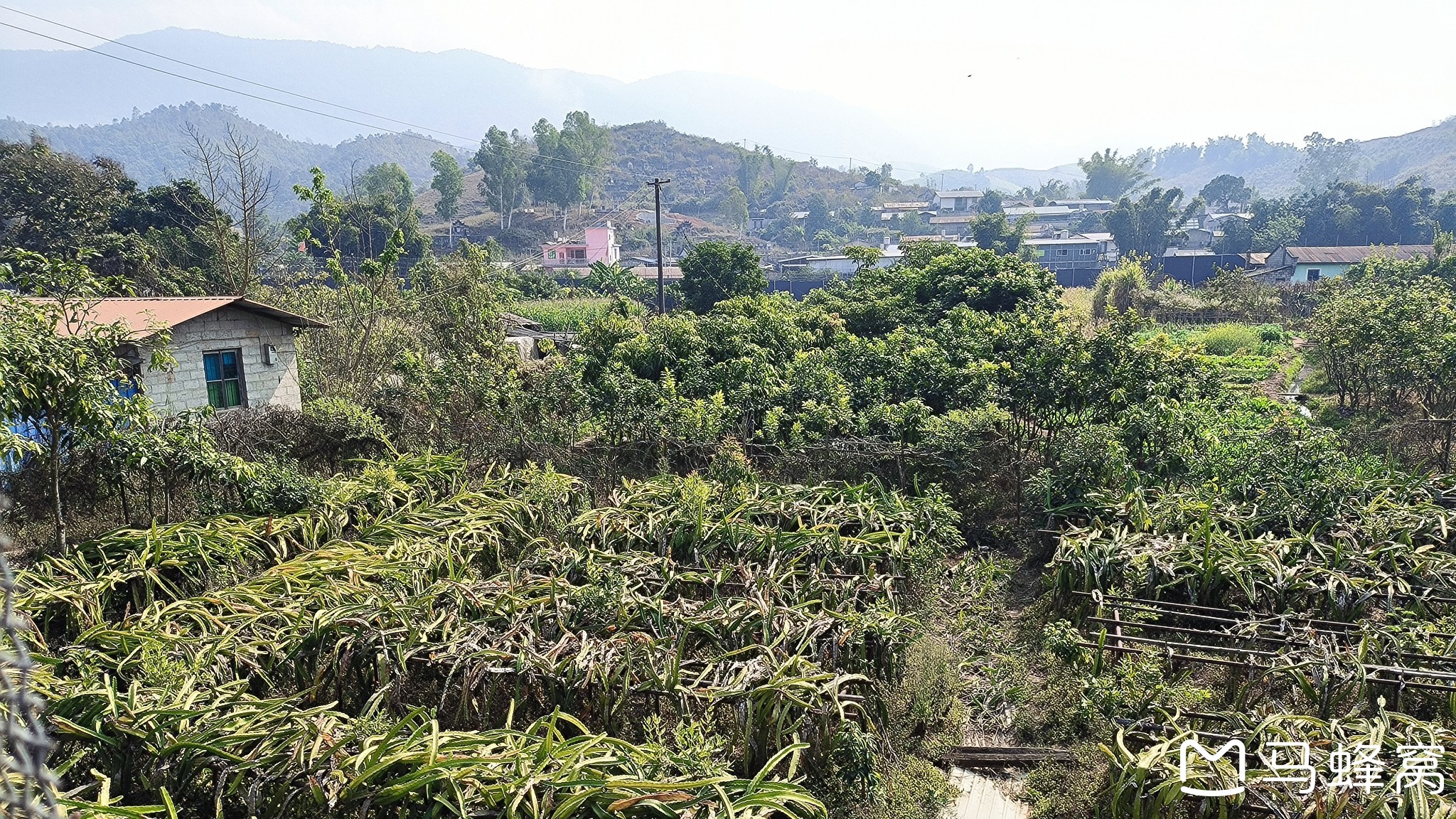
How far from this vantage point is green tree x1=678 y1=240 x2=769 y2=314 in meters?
22.6

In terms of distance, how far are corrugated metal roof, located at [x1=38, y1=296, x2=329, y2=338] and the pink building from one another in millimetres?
52278

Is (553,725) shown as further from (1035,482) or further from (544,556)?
(1035,482)

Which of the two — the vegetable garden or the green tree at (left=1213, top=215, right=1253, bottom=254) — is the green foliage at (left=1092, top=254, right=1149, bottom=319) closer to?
the vegetable garden

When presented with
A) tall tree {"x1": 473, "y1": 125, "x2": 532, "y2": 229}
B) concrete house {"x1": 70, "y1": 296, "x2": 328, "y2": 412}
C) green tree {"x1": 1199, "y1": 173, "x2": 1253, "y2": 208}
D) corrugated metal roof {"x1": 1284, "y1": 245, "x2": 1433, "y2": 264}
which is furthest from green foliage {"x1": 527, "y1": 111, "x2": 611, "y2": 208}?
concrete house {"x1": 70, "y1": 296, "x2": 328, "y2": 412}

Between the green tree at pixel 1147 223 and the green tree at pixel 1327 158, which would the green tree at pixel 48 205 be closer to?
the green tree at pixel 1147 223

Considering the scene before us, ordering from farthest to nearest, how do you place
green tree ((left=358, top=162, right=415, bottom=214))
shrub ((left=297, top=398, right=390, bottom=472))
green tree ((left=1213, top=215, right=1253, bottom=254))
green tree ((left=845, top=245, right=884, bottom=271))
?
green tree ((left=358, top=162, right=415, bottom=214))
green tree ((left=1213, top=215, right=1253, bottom=254))
green tree ((left=845, top=245, right=884, bottom=271))
shrub ((left=297, top=398, right=390, bottom=472))

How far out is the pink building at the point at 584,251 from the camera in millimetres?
67188

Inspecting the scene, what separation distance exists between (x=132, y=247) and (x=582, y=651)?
2620 centimetres

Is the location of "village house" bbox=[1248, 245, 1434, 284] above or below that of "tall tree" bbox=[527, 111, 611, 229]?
below

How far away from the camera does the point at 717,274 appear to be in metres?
22.7

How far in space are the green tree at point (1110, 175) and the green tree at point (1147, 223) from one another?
4378cm

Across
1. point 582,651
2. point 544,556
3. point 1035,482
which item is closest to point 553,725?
point 582,651

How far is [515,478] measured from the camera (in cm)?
1016

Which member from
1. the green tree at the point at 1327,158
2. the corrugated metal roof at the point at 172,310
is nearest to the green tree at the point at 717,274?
the corrugated metal roof at the point at 172,310
